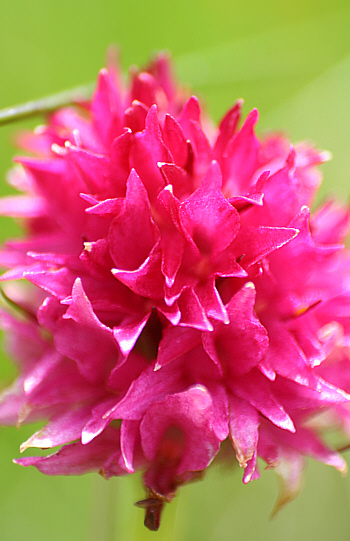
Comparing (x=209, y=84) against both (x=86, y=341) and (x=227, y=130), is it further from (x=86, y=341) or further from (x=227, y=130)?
(x=86, y=341)

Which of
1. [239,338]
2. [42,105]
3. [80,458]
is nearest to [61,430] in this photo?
[80,458]

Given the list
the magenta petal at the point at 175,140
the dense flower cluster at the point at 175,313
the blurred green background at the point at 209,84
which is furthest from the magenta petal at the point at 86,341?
the blurred green background at the point at 209,84

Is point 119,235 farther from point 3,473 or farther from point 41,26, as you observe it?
point 41,26

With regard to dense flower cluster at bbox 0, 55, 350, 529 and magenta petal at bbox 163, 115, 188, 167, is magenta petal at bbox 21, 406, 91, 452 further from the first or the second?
magenta petal at bbox 163, 115, 188, 167

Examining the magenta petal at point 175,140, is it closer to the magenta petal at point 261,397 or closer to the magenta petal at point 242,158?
the magenta petal at point 242,158

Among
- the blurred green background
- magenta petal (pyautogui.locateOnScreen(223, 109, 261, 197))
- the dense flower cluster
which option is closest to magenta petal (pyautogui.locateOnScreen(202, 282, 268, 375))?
the dense flower cluster
